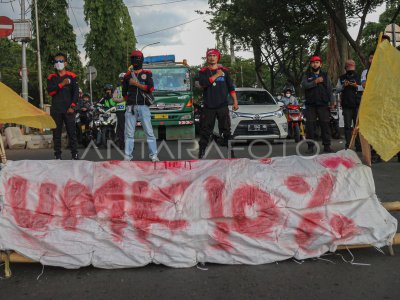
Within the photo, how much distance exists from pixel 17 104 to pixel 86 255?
1389mm

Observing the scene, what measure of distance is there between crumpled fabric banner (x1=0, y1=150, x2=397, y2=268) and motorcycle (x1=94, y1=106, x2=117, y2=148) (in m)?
10.8

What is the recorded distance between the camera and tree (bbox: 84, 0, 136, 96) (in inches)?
2076

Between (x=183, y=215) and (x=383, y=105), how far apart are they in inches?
67.5


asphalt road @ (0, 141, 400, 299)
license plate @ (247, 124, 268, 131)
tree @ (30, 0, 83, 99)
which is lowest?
asphalt road @ (0, 141, 400, 299)

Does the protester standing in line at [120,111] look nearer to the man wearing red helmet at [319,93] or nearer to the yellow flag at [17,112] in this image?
the man wearing red helmet at [319,93]

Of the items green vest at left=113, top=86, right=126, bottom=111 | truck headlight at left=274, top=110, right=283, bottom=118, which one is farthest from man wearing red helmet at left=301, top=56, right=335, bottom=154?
green vest at left=113, top=86, right=126, bottom=111

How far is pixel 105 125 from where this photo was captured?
14750mm

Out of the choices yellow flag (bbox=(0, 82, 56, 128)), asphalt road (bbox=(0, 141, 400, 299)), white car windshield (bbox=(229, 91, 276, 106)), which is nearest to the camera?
asphalt road (bbox=(0, 141, 400, 299))

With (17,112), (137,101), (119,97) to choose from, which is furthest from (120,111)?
(17,112)

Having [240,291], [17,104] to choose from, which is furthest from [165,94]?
[240,291]

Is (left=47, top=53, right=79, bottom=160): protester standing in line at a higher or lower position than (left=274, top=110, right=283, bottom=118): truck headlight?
higher

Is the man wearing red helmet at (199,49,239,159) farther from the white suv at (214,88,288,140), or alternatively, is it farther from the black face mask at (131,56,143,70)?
the white suv at (214,88,288,140)

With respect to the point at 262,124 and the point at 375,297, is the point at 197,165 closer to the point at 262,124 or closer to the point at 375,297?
the point at 375,297

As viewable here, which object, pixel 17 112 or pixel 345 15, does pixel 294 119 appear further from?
pixel 17 112
